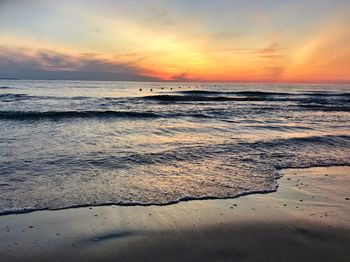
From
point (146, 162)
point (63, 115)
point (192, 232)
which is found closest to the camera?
point (192, 232)

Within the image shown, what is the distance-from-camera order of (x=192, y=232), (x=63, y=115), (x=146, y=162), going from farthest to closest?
(x=63, y=115) < (x=146, y=162) < (x=192, y=232)

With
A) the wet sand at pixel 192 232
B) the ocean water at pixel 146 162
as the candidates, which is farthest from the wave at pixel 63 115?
the wet sand at pixel 192 232

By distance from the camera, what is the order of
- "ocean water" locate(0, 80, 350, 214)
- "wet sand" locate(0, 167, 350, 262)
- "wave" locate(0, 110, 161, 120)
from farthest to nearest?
"wave" locate(0, 110, 161, 120) → "ocean water" locate(0, 80, 350, 214) → "wet sand" locate(0, 167, 350, 262)

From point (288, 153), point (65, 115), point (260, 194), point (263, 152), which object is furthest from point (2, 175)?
point (65, 115)

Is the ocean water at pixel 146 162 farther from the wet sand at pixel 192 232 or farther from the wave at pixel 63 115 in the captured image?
the wave at pixel 63 115

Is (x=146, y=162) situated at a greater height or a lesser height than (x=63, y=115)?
greater

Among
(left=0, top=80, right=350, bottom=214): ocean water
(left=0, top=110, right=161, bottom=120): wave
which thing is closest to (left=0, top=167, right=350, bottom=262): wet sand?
(left=0, top=80, right=350, bottom=214): ocean water

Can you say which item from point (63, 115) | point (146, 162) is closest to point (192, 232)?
point (146, 162)

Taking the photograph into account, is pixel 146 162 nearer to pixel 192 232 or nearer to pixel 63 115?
pixel 192 232

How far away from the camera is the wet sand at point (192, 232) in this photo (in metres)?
3.81

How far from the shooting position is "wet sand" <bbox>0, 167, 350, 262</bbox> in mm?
3814

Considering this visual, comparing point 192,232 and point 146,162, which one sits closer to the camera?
point 192,232

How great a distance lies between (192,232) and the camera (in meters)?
4.41

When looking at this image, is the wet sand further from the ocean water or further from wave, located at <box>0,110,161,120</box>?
wave, located at <box>0,110,161,120</box>
